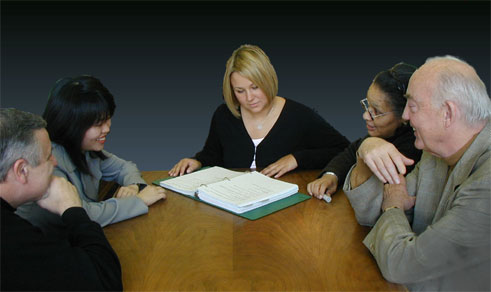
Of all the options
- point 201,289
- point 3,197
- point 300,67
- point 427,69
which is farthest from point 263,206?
point 300,67

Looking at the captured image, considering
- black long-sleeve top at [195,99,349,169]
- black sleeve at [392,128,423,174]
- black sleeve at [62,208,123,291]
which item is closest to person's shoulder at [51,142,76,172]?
black sleeve at [62,208,123,291]

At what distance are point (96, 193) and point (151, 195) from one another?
341 mm

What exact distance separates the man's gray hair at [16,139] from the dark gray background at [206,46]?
2864 millimetres

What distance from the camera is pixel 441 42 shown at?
4.23 m

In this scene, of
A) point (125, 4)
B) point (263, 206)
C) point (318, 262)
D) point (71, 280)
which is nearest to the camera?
point (71, 280)

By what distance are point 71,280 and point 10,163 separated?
376mm

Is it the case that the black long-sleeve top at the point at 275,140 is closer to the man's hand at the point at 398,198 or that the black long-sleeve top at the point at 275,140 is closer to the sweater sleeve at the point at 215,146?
the sweater sleeve at the point at 215,146

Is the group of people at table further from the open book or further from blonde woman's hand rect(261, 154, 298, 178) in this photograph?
the open book

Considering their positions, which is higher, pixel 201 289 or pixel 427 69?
pixel 427 69

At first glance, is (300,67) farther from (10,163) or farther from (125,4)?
(10,163)

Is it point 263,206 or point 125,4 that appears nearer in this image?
point 263,206

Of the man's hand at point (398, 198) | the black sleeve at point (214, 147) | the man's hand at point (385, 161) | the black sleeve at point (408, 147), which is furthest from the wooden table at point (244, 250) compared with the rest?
the black sleeve at point (214, 147)

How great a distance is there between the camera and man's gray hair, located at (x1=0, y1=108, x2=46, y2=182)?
1.45 metres

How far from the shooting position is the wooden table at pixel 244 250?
150cm
